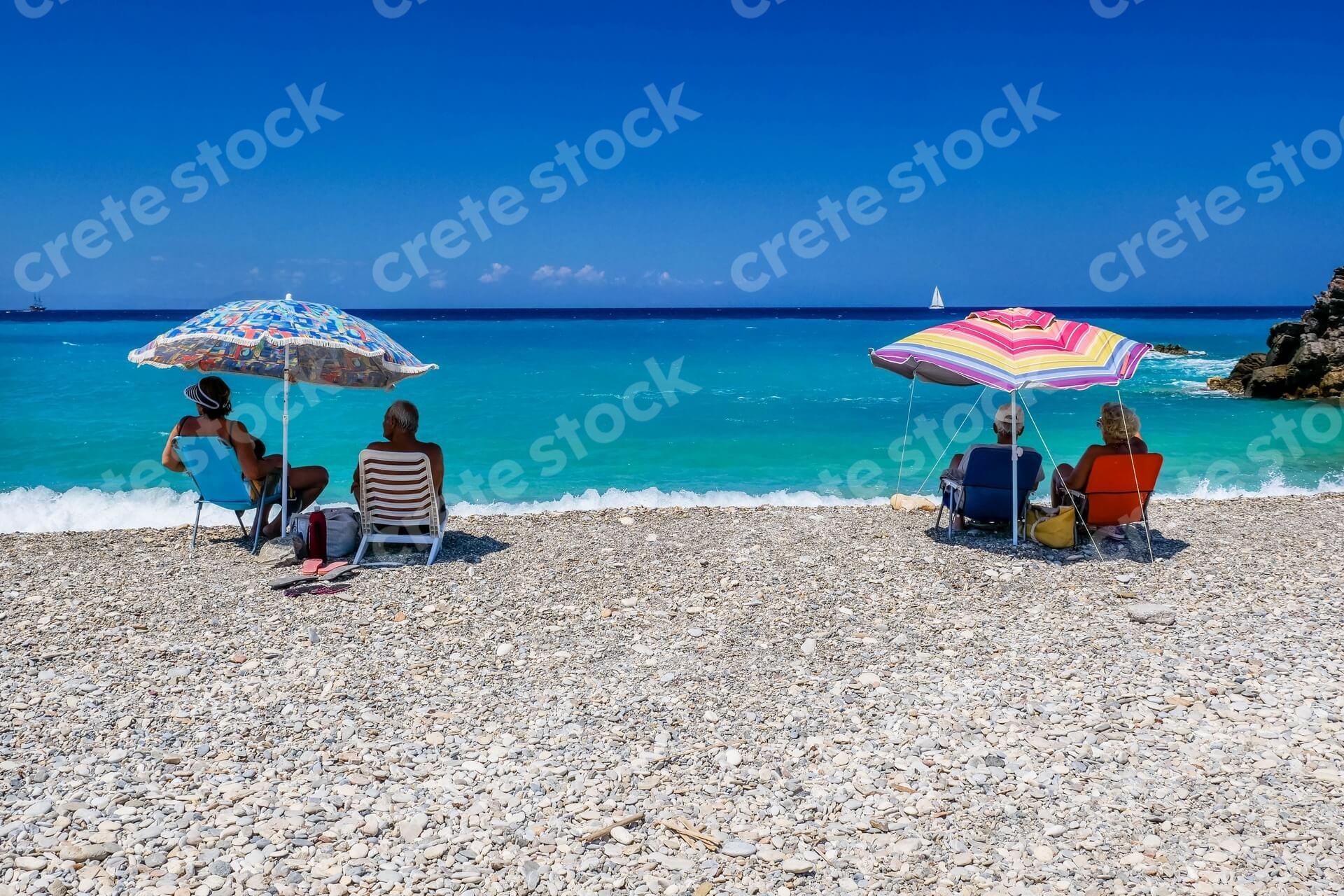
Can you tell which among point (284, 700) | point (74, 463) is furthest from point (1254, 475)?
point (74, 463)

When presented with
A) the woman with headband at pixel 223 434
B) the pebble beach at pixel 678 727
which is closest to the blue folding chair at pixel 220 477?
the woman with headband at pixel 223 434

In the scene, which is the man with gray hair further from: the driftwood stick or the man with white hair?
the man with white hair

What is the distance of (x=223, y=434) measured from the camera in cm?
788

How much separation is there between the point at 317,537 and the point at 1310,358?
29185 mm

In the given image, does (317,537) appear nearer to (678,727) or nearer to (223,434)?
(223,434)

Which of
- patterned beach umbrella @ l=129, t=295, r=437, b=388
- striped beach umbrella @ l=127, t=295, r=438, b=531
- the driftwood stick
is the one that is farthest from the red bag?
the driftwood stick

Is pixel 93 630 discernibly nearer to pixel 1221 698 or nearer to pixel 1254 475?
pixel 1221 698

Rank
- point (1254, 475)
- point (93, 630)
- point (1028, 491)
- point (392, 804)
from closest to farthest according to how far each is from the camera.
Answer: point (392, 804) < point (93, 630) < point (1028, 491) < point (1254, 475)

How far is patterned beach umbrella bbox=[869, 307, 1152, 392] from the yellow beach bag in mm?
1069

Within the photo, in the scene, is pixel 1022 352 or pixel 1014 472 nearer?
pixel 1022 352

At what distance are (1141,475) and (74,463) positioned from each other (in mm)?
14786

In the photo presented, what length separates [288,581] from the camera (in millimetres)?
6777

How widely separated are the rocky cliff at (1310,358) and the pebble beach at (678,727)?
23550mm

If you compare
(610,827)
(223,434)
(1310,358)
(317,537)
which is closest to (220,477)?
(223,434)
